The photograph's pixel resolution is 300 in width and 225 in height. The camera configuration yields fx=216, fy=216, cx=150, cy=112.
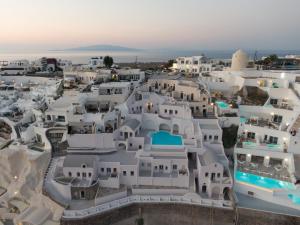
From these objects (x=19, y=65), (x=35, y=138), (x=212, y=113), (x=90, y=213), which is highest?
(x=19, y=65)

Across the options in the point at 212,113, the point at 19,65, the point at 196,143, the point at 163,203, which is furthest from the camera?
the point at 19,65

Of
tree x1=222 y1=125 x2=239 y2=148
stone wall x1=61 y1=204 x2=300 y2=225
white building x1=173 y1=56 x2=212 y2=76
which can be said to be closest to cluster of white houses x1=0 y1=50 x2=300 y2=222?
tree x1=222 y1=125 x2=239 y2=148

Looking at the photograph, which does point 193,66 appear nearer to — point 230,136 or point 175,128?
point 175,128

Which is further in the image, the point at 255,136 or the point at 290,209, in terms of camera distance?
the point at 255,136

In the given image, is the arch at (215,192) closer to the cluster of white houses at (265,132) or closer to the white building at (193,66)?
the cluster of white houses at (265,132)

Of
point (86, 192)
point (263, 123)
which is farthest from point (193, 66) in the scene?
point (86, 192)

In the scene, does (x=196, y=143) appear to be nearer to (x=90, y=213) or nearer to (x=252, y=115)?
(x=252, y=115)

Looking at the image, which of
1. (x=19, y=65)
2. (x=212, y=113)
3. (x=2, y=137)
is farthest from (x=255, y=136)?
(x=19, y=65)
